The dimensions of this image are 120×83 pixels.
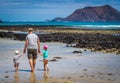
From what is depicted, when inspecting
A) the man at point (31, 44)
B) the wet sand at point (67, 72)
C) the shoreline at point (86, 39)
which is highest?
the man at point (31, 44)

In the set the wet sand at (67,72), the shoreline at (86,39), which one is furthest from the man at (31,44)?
the shoreline at (86,39)

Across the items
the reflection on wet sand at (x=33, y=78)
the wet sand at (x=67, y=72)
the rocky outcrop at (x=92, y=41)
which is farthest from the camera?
the rocky outcrop at (x=92, y=41)

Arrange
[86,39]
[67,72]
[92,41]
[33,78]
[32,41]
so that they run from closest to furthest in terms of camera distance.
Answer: [33,78], [32,41], [67,72], [92,41], [86,39]

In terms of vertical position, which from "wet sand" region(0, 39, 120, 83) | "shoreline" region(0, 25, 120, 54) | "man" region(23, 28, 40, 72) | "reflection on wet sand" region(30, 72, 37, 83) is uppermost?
"man" region(23, 28, 40, 72)

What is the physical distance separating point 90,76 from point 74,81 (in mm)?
1330

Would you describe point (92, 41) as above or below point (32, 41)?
below

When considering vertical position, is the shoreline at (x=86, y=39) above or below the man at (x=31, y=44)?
below

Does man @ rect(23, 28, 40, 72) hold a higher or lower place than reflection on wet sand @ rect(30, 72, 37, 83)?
higher

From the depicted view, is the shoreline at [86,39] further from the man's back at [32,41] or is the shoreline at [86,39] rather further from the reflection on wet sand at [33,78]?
the reflection on wet sand at [33,78]

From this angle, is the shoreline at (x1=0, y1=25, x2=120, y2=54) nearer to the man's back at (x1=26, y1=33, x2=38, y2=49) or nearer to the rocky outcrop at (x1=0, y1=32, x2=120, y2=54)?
the rocky outcrop at (x1=0, y1=32, x2=120, y2=54)

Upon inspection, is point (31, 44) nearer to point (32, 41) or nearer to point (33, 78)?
point (32, 41)

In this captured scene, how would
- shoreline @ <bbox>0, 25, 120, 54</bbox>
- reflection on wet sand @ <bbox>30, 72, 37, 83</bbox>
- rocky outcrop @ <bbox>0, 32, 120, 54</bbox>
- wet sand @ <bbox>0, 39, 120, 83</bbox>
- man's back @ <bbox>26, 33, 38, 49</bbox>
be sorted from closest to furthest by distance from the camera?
reflection on wet sand @ <bbox>30, 72, 37, 83</bbox> → wet sand @ <bbox>0, 39, 120, 83</bbox> → man's back @ <bbox>26, 33, 38, 49</bbox> → rocky outcrop @ <bbox>0, 32, 120, 54</bbox> → shoreline @ <bbox>0, 25, 120, 54</bbox>

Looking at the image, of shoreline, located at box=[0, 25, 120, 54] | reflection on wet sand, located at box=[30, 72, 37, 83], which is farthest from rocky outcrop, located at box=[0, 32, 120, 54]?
reflection on wet sand, located at box=[30, 72, 37, 83]

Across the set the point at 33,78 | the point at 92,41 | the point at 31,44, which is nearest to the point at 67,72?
the point at 31,44
